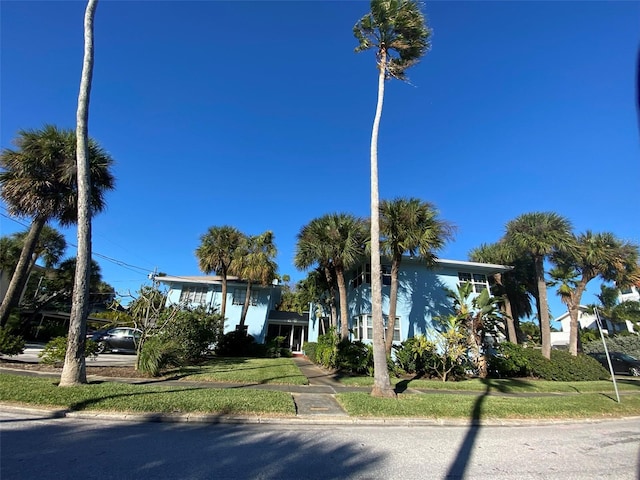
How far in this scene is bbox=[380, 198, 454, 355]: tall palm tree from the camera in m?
14.1

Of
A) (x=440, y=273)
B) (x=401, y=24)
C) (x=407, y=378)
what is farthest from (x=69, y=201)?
(x=440, y=273)

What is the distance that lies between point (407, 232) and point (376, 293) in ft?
18.6

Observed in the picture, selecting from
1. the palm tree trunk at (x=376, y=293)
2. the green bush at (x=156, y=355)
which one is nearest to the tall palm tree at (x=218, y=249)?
the green bush at (x=156, y=355)

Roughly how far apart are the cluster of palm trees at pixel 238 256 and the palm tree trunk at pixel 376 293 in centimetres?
1284

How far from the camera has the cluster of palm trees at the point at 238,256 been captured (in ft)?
69.7

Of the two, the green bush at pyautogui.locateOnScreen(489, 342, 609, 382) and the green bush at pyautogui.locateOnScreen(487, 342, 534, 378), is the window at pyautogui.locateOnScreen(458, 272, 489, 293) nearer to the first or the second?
the green bush at pyautogui.locateOnScreen(489, 342, 609, 382)

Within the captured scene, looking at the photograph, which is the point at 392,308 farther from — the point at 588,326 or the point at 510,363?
the point at 588,326

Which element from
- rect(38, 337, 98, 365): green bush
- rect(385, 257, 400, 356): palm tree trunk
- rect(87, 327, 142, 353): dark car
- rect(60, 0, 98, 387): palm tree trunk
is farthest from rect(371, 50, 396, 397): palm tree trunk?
rect(87, 327, 142, 353): dark car

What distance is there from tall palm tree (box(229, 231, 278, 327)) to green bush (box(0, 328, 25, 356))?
11166 mm

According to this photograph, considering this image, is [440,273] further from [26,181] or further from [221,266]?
[26,181]

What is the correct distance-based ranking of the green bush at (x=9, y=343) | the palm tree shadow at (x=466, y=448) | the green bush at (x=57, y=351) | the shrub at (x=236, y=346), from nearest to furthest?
the palm tree shadow at (x=466, y=448) → the green bush at (x=57, y=351) → the green bush at (x=9, y=343) → the shrub at (x=236, y=346)

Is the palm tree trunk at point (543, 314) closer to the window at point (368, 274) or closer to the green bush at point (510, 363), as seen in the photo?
the green bush at point (510, 363)

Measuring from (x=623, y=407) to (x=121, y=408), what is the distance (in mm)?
13554

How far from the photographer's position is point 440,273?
1881cm
